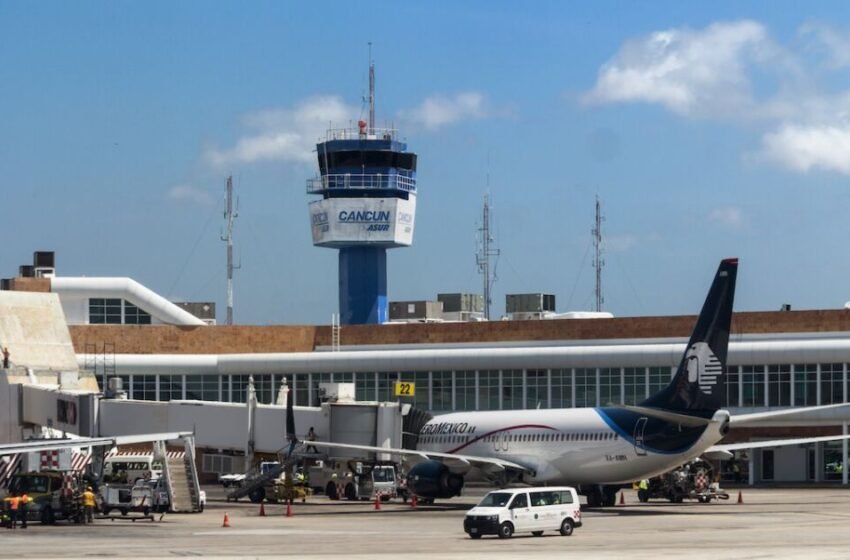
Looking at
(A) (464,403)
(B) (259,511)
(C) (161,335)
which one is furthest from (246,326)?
(B) (259,511)

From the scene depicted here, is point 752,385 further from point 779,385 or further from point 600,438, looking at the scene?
point 600,438

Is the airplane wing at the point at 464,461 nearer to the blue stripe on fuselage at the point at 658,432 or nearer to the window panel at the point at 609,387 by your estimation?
the blue stripe on fuselage at the point at 658,432

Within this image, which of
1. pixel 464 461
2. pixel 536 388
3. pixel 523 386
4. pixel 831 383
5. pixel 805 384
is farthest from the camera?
pixel 523 386

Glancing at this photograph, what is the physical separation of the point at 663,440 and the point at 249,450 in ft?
72.0

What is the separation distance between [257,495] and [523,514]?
91.3ft

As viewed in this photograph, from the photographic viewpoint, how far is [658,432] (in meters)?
60.9

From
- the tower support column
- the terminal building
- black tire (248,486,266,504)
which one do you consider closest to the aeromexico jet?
black tire (248,486,266,504)

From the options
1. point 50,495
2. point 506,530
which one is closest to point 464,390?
point 50,495

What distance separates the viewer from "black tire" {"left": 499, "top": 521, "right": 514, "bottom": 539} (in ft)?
161

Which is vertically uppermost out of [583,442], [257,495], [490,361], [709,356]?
[490,361]

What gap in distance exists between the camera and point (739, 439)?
9112cm

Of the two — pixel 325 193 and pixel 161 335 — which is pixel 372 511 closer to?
pixel 161 335

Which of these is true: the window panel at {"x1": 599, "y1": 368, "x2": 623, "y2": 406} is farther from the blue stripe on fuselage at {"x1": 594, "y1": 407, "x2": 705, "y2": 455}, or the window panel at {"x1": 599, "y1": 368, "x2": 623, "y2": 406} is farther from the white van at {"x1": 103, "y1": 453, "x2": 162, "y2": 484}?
the blue stripe on fuselage at {"x1": 594, "y1": 407, "x2": 705, "y2": 455}

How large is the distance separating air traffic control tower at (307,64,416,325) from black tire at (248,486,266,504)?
2416 inches
